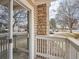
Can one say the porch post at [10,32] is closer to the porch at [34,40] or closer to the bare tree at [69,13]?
the porch at [34,40]

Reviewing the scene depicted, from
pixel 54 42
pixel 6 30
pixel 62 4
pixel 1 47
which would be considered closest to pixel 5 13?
pixel 6 30

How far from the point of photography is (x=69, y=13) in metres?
5.79

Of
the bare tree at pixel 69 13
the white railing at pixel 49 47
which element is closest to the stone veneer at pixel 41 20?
the white railing at pixel 49 47

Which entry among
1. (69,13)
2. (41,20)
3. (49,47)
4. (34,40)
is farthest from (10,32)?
(69,13)

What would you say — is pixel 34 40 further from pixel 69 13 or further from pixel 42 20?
pixel 69 13

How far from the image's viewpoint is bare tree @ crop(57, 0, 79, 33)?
5.77 metres

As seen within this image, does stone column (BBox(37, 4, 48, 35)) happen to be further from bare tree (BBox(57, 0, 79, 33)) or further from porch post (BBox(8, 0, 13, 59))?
porch post (BBox(8, 0, 13, 59))

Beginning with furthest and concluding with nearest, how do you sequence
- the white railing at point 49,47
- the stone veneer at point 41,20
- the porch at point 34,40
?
the stone veneer at point 41,20
the white railing at point 49,47
the porch at point 34,40

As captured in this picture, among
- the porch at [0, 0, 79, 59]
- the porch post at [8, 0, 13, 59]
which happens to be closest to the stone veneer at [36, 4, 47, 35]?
the porch at [0, 0, 79, 59]

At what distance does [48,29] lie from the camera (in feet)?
19.1

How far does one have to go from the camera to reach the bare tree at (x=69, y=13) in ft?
18.9

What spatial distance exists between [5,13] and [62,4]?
4.07 m

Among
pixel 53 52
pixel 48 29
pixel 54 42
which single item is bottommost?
pixel 53 52

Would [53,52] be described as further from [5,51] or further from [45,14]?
[5,51]
